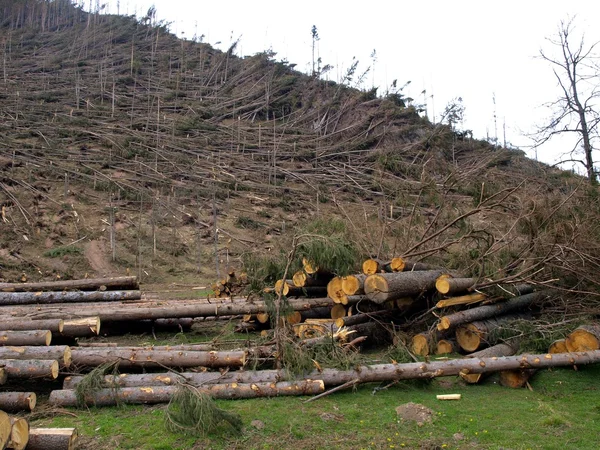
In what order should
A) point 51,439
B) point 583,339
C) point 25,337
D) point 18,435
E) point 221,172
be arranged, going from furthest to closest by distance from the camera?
point 221,172 < point 583,339 < point 25,337 < point 51,439 < point 18,435

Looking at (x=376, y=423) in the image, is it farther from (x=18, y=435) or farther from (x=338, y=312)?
(x=338, y=312)

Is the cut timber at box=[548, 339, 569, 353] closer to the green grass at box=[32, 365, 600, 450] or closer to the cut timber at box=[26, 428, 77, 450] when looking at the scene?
the green grass at box=[32, 365, 600, 450]

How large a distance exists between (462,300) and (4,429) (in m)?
6.51

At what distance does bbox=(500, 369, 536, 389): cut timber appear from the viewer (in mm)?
6793

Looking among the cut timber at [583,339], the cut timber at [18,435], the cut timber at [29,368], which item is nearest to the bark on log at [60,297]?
the cut timber at [29,368]

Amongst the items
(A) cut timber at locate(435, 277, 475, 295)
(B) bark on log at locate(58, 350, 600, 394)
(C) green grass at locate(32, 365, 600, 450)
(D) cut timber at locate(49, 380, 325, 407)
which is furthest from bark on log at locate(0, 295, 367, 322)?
(D) cut timber at locate(49, 380, 325, 407)

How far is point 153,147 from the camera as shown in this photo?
1228 inches

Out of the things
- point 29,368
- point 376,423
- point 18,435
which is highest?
point 29,368

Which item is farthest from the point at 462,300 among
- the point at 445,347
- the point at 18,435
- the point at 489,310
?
the point at 18,435

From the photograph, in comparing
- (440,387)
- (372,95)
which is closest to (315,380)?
(440,387)

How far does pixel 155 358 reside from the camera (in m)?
6.49

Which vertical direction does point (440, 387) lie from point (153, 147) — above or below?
below

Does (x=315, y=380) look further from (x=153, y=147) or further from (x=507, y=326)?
(x=153, y=147)

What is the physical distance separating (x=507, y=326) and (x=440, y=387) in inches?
77.3
